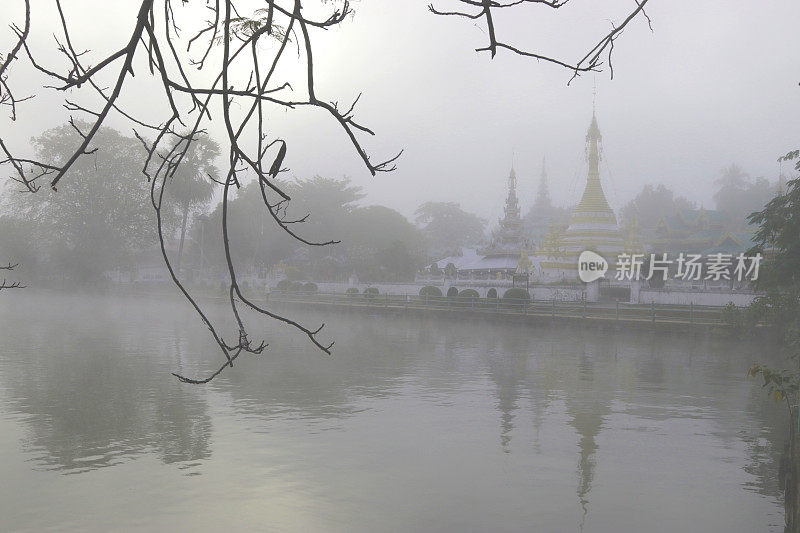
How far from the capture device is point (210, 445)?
10.3 m

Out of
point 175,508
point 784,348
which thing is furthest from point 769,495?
point 784,348

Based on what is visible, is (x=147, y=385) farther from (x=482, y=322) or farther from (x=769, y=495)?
(x=482, y=322)

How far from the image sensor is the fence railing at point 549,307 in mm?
27516

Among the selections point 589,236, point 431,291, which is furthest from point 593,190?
point 431,291

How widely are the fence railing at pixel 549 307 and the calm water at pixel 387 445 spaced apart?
21.0ft

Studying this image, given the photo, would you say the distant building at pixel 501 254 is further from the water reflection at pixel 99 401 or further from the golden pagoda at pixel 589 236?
the water reflection at pixel 99 401

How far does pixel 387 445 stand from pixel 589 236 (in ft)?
144

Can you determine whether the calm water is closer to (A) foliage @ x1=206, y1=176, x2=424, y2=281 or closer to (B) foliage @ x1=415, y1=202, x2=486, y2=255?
(A) foliage @ x1=206, y1=176, x2=424, y2=281

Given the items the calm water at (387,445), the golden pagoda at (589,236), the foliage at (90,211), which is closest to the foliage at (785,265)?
the calm water at (387,445)

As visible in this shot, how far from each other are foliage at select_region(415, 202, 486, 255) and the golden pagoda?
158ft

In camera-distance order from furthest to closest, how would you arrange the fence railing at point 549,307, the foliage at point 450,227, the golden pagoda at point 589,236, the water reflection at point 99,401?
the foliage at point 450,227
the golden pagoda at point 589,236
the fence railing at point 549,307
the water reflection at point 99,401

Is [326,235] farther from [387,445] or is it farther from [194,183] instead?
[387,445]

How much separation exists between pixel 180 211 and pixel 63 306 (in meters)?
20.3

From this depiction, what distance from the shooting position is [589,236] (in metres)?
51.8
